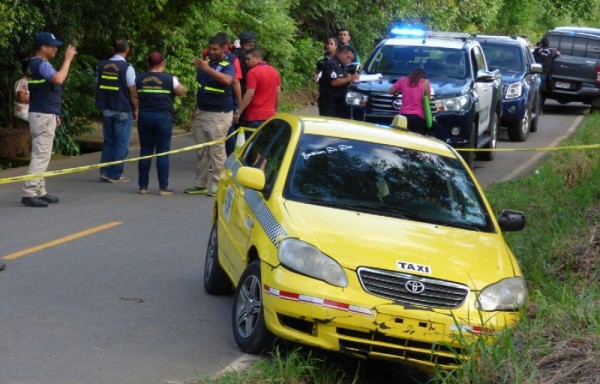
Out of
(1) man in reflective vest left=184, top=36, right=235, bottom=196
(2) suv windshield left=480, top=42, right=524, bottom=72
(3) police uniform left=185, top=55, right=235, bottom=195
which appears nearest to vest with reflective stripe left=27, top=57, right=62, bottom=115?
(1) man in reflective vest left=184, top=36, right=235, bottom=196

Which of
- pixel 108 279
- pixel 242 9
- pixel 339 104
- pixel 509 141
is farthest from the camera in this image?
pixel 242 9

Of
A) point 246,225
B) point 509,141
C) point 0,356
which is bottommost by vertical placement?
point 509,141

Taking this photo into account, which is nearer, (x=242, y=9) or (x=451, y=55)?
(x=451, y=55)

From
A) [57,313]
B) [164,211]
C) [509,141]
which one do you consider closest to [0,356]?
[57,313]

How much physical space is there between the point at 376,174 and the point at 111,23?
11206mm

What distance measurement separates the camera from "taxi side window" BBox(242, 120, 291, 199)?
332 inches

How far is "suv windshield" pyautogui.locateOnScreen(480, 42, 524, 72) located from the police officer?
A: 6136 millimetres

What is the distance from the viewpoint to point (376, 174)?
8453 millimetres

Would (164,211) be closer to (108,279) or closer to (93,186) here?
(93,186)

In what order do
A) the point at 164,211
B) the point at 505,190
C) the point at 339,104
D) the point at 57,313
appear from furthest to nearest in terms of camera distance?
the point at 339,104 → the point at 505,190 → the point at 164,211 → the point at 57,313

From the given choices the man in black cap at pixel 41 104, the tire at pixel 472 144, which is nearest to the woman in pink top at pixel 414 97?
the tire at pixel 472 144

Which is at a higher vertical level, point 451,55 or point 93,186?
point 451,55

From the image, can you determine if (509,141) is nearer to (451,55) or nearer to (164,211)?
(451,55)

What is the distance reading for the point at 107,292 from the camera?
9406 millimetres
